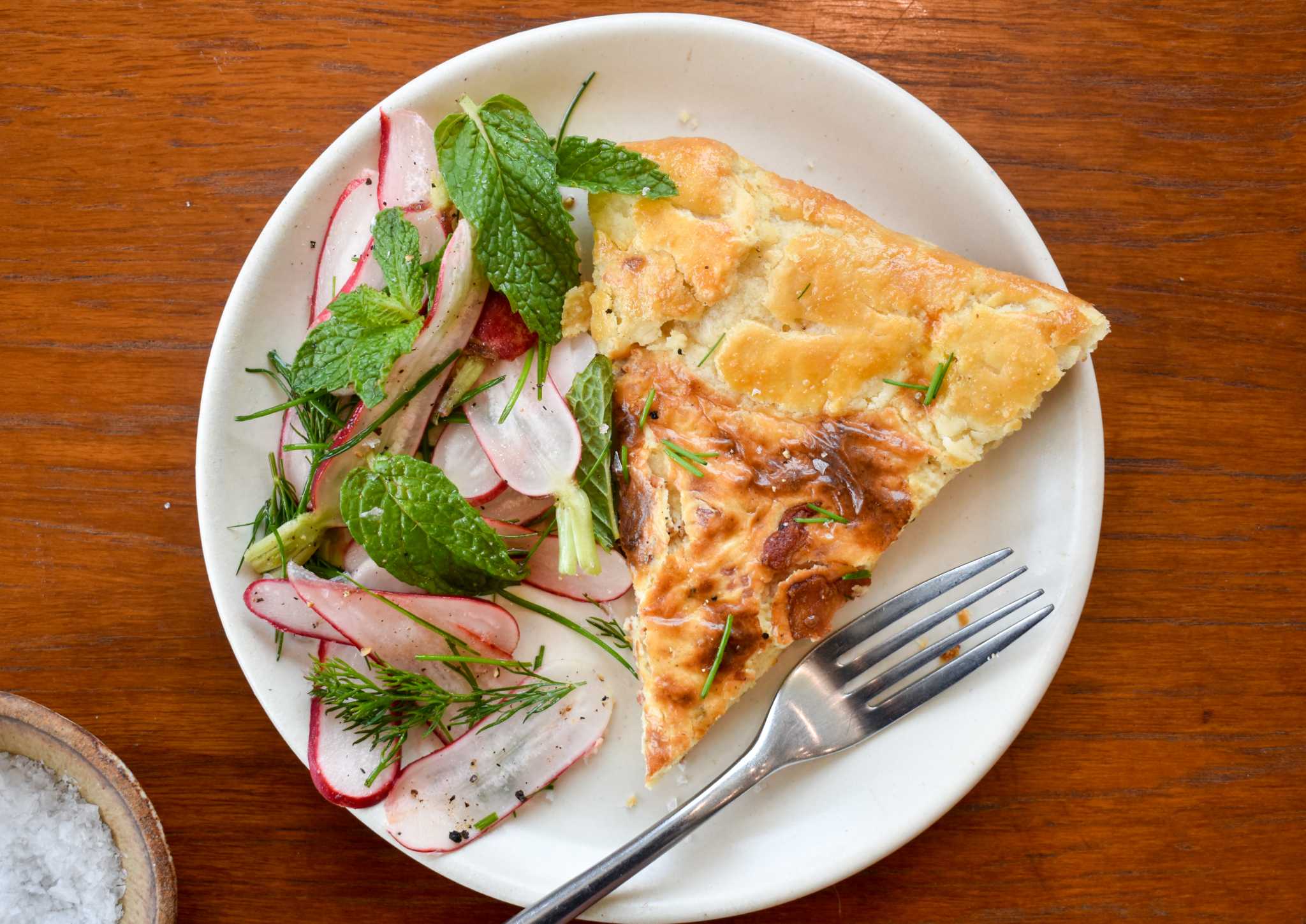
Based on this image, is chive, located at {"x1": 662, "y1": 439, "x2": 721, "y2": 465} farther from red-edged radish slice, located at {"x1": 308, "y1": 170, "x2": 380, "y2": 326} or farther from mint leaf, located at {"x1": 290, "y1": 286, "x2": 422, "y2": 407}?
red-edged radish slice, located at {"x1": 308, "y1": 170, "x2": 380, "y2": 326}

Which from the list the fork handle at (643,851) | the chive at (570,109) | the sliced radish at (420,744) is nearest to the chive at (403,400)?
the chive at (570,109)

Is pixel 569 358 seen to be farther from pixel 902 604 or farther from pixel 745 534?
pixel 902 604

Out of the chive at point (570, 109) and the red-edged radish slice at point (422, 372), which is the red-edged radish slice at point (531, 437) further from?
the chive at point (570, 109)

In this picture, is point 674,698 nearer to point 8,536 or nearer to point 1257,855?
point 1257,855

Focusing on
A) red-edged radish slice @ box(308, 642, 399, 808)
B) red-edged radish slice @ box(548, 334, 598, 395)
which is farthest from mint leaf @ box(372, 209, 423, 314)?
red-edged radish slice @ box(308, 642, 399, 808)

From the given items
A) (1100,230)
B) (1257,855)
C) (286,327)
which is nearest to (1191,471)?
(1100,230)

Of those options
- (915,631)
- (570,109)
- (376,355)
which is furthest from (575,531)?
(570,109)
